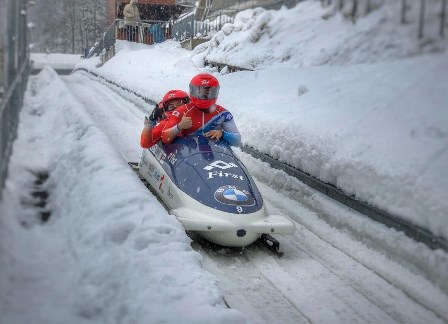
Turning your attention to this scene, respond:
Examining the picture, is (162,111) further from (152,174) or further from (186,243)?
(186,243)

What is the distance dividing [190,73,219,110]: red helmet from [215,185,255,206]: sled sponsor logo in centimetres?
88

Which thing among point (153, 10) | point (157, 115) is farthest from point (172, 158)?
point (153, 10)

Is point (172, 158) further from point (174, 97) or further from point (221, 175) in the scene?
point (174, 97)

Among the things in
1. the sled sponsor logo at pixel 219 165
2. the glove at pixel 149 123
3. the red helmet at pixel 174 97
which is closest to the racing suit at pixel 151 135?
the glove at pixel 149 123

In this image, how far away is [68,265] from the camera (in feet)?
8.09

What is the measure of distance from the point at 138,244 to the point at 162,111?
2.25 meters

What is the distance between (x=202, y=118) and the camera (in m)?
4.03

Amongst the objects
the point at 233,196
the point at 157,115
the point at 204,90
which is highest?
the point at 204,90

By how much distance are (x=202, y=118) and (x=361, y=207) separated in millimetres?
1432

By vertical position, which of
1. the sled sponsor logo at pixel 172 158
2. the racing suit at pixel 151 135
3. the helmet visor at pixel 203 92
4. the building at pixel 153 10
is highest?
the building at pixel 153 10

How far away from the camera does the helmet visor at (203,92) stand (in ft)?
12.4

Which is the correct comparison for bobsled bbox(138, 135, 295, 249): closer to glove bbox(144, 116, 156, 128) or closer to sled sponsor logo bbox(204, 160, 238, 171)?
sled sponsor logo bbox(204, 160, 238, 171)

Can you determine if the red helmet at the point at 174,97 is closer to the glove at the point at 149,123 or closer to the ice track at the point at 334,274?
the glove at the point at 149,123

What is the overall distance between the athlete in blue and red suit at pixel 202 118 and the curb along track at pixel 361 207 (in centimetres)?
72
